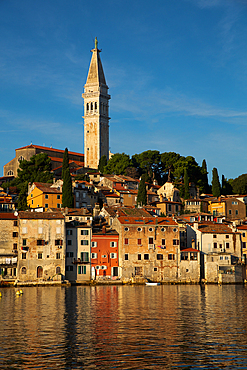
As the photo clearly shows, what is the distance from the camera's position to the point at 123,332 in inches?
1223

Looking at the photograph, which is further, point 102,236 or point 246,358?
point 102,236

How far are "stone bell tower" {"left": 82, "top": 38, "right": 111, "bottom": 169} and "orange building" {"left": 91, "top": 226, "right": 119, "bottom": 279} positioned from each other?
81.6 meters

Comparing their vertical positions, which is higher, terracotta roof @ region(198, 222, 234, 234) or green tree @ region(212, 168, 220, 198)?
green tree @ region(212, 168, 220, 198)

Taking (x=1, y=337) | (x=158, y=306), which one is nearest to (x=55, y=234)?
(x=158, y=306)

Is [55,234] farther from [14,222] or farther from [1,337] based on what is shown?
[1,337]

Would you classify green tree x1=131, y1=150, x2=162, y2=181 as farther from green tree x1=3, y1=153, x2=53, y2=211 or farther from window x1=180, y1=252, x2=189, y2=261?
window x1=180, y1=252, x2=189, y2=261

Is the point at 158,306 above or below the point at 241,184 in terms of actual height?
below

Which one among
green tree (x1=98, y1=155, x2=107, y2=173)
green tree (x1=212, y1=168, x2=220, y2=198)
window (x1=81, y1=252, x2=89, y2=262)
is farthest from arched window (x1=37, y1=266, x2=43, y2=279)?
green tree (x1=98, y1=155, x2=107, y2=173)

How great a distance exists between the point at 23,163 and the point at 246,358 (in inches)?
3752

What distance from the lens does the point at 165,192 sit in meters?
115

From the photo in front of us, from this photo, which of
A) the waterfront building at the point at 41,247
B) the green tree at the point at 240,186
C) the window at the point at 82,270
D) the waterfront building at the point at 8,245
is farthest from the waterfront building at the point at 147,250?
the green tree at the point at 240,186

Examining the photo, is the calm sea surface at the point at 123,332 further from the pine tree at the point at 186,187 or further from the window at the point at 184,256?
the pine tree at the point at 186,187

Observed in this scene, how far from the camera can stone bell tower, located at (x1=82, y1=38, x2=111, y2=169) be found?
506 ft

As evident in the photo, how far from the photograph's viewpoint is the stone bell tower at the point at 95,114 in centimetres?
15412
